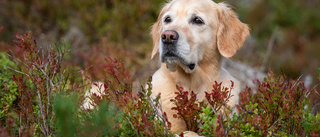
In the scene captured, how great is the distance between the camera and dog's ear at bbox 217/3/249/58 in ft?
11.3

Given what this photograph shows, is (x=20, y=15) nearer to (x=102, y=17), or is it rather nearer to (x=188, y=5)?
(x=102, y=17)

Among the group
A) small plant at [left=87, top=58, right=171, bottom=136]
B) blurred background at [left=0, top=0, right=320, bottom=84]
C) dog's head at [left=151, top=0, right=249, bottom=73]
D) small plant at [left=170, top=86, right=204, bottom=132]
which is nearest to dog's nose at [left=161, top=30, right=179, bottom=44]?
dog's head at [left=151, top=0, right=249, bottom=73]

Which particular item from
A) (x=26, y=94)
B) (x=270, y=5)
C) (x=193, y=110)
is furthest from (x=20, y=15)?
(x=270, y=5)

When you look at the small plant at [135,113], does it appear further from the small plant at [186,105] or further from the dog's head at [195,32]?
the dog's head at [195,32]

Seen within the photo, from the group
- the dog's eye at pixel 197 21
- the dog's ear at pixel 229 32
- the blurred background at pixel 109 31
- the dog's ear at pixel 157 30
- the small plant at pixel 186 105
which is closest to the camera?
the small plant at pixel 186 105

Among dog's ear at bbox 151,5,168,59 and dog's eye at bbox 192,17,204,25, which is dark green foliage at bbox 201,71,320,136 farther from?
dog's ear at bbox 151,5,168,59

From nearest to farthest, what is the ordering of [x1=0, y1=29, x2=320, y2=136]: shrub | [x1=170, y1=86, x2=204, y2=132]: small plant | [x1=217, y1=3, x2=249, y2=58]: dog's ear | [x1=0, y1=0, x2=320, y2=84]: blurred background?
[x1=0, y1=29, x2=320, y2=136]: shrub < [x1=170, y1=86, x2=204, y2=132]: small plant < [x1=217, y1=3, x2=249, y2=58]: dog's ear < [x1=0, y1=0, x2=320, y2=84]: blurred background

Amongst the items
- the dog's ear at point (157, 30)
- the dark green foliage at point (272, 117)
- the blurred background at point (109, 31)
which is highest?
the blurred background at point (109, 31)

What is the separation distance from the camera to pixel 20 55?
14.5ft

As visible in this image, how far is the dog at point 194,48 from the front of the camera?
305 centimetres

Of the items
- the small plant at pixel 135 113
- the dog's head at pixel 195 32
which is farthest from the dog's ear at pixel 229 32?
the small plant at pixel 135 113

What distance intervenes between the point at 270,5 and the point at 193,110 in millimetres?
12739

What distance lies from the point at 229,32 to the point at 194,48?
2.00 ft

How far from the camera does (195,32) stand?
3.28 m
